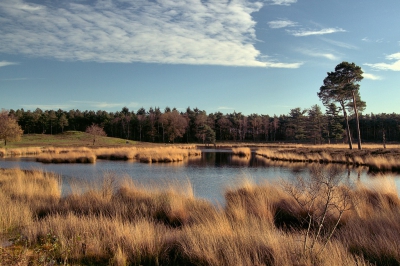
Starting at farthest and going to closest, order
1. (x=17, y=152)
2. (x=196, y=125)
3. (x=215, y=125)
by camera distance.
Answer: (x=215, y=125)
(x=196, y=125)
(x=17, y=152)

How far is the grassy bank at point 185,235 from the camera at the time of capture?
4484 millimetres

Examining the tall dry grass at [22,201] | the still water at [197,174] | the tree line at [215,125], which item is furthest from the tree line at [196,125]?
the tall dry grass at [22,201]

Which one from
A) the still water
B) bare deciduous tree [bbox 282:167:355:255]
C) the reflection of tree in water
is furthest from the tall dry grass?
the reflection of tree in water

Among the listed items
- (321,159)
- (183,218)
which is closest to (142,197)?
(183,218)

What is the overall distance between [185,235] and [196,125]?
84221 mm

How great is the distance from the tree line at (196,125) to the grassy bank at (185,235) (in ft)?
208

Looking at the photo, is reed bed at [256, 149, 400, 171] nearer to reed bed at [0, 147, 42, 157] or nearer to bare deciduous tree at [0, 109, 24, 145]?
reed bed at [0, 147, 42, 157]

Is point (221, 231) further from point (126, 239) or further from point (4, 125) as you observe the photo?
point (4, 125)

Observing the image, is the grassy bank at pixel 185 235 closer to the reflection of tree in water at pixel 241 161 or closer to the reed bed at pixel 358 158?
the reed bed at pixel 358 158

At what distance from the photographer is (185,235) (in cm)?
545

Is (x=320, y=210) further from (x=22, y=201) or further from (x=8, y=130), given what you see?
(x=8, y=130)

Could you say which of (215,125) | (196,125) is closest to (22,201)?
(196,125)

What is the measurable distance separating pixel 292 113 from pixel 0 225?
85833 millimetres

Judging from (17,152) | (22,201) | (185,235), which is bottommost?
(185,235)
